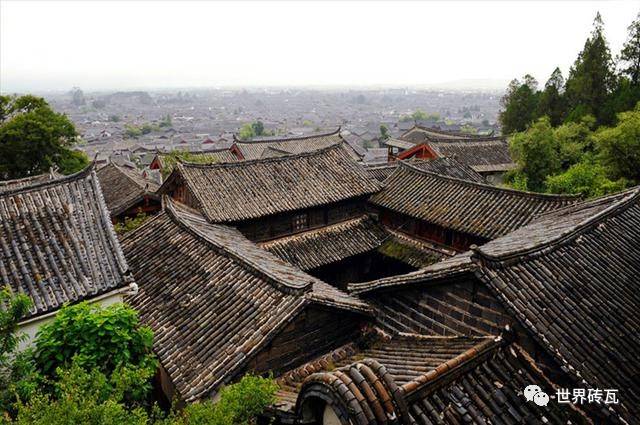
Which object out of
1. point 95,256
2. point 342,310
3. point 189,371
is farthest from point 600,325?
point 95,256

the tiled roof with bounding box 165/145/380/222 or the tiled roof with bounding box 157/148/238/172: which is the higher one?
the tiled roof with bounding box 165/145/380/222

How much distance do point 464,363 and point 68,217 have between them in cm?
1298

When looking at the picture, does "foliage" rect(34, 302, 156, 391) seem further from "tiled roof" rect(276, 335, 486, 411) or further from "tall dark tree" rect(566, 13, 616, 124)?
"tall dark tree" rect(566, 13, 616, 124)

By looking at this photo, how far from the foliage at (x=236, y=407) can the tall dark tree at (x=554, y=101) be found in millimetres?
46873

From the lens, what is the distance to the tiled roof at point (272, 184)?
21.4m

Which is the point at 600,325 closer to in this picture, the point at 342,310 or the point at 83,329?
the point at 342,310

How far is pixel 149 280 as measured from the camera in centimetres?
1648

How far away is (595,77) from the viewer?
40.6m

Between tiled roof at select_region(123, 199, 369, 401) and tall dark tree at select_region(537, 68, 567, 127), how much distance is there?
40.1 meters

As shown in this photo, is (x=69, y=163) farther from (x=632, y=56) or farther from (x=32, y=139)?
(x=632, y=56)

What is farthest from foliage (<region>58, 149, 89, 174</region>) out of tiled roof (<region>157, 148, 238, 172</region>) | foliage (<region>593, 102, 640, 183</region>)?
foliage (<region>593, 102, 640, 183</region>)

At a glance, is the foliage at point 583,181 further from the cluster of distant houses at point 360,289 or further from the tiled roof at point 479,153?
the tiled roof at point 479,153

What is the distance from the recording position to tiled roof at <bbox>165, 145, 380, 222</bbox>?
21.4m

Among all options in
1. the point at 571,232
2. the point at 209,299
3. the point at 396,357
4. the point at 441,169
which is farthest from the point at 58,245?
the point at 441,169
